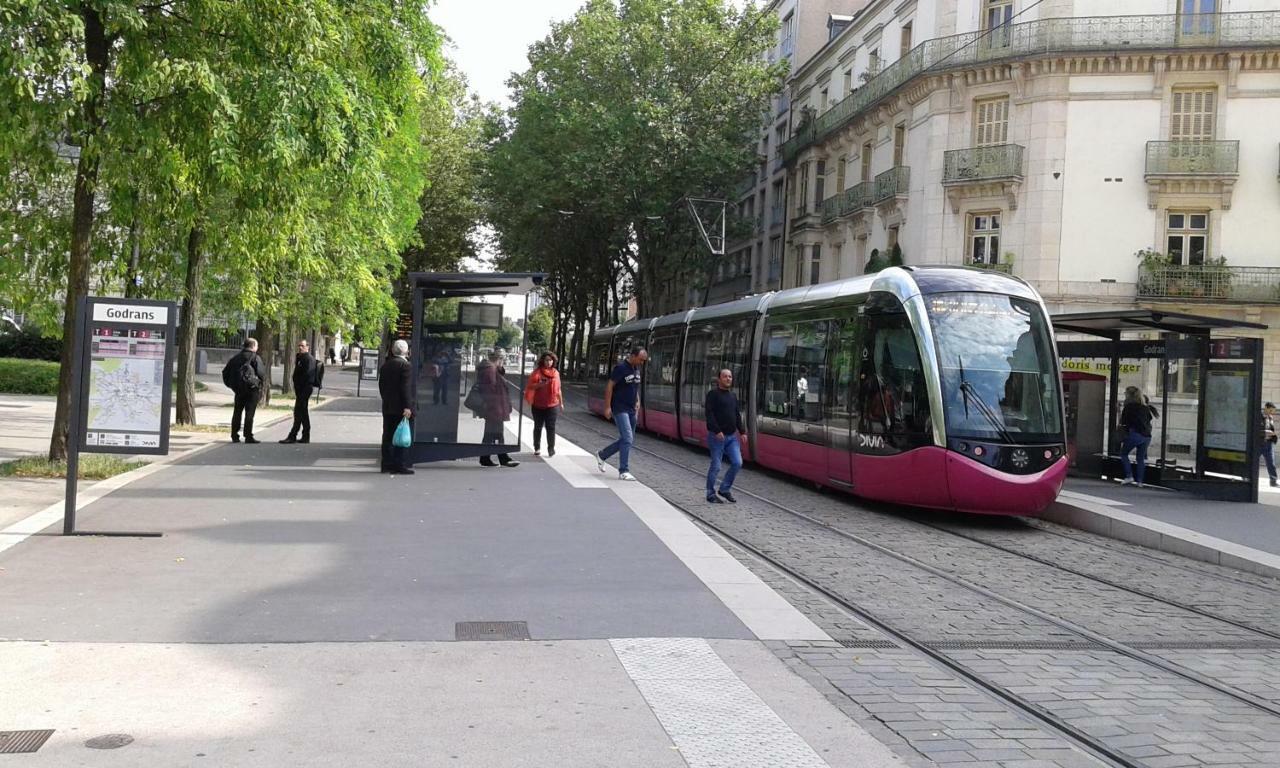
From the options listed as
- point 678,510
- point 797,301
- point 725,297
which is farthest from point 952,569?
point 725,297

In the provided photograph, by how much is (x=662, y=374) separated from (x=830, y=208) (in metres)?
19.0

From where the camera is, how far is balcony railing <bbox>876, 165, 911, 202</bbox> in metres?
36.6

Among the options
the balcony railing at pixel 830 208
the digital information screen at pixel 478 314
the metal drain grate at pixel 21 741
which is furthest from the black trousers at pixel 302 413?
the balcony railing at pixel 830 208

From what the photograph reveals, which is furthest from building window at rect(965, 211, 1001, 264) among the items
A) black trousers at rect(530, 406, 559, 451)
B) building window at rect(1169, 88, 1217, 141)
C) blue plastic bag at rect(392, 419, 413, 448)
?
blue plastic bag at rect(392, 419, 413, 448)

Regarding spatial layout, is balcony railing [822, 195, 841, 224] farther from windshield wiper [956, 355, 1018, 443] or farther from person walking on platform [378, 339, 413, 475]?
windshield wiper [956, 355, 1018, 443]

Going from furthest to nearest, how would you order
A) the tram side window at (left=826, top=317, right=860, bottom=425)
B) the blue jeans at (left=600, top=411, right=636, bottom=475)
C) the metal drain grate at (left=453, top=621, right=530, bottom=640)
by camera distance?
the blue jeans at (left=600, top=411, right=636, bottom=475)
the tram side window at (left=826, top=317, right=860, bottom=425)
the metal drain grate at (left=453, top=621, right=530, bottom=640)

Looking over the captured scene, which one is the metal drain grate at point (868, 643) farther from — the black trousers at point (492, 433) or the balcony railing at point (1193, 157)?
the balcony railing at point (1193, 157)

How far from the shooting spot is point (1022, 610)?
859 cm

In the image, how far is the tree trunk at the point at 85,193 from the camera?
12.9 meters

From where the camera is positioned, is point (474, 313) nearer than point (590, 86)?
Yes

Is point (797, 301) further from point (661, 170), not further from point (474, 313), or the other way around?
point (661, 170)

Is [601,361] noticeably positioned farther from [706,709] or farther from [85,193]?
[706,709]

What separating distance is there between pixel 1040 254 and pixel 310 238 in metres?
20.9

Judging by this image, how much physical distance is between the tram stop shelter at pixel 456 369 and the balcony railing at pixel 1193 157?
22.3 meters
